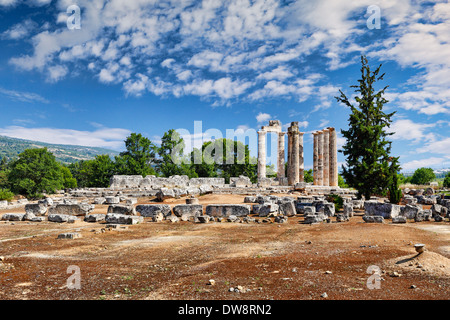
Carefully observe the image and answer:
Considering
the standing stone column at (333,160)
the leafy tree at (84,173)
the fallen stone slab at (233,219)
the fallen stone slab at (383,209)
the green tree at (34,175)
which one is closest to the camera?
the fallen stone slab at (383,209)

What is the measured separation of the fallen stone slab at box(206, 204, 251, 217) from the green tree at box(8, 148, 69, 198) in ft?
81.9

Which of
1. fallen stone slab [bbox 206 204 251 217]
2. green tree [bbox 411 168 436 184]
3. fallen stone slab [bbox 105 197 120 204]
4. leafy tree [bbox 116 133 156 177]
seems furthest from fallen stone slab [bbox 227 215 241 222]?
green tree [bbox 411 168 436 184]

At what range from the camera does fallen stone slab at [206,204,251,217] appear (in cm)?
1719

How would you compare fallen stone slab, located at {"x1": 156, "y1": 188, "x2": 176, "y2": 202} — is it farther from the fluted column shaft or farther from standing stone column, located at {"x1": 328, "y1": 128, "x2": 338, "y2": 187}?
the fluted column shaft

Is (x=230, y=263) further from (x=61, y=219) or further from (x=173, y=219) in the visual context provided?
(x=61, y=219)

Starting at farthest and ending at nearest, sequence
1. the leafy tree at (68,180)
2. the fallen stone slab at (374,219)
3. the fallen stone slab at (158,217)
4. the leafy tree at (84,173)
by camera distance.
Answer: the leafy tree at (84,173) → the leafy tree at (68,180) → the fallen stone slab at (158,217) → the fallen stone slab at (374,219)

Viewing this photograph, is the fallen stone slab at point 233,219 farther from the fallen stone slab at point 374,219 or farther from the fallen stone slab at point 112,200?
the fallen stone slab at point 112,200

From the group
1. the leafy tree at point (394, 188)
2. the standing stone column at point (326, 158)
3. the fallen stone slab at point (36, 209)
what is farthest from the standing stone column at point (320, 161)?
the fallen stone slab at point (36, 209)

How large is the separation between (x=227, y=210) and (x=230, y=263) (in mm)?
9972

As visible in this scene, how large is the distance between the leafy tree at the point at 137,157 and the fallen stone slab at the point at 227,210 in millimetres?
32716

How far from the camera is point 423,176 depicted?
67875 millimetres

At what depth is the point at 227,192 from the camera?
1309 inches

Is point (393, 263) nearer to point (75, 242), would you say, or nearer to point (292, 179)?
point (75, 242)

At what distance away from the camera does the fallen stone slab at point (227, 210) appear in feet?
56.4
